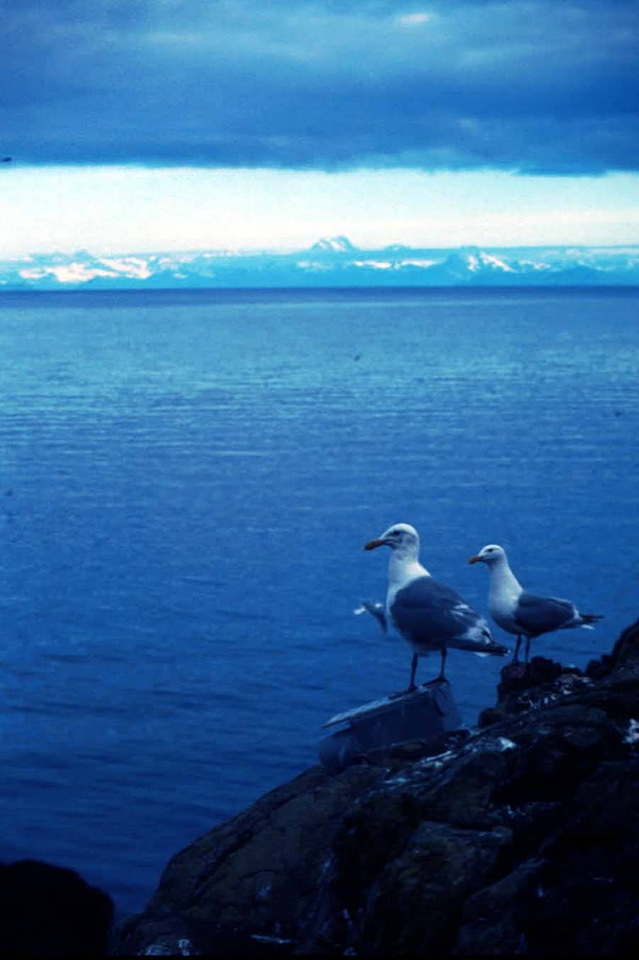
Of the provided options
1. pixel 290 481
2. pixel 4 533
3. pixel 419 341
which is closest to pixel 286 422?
pixel 290 481

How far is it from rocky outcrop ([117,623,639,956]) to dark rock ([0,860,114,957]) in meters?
0.72

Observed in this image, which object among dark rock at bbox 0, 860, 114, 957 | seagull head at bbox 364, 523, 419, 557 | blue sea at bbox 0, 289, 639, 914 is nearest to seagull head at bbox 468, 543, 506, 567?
seagull head at bbox 364, 523, 419, 557

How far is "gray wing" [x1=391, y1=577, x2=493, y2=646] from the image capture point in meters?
13.2

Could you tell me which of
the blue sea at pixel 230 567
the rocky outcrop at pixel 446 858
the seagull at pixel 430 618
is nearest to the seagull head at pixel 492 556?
the seagull at pixel 430 618

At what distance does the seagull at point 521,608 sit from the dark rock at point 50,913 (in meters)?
5.41

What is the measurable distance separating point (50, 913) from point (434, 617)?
15.8 ft

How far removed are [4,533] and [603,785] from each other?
24357 mm

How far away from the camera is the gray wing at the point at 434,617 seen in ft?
43.2

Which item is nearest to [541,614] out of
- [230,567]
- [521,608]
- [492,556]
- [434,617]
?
[521,608]

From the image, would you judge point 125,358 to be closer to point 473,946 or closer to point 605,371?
point 605,371

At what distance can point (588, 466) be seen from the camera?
3788 centimetres

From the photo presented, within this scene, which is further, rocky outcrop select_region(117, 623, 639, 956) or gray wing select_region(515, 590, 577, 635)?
gray wing select_region(515, 590, 577, 635)

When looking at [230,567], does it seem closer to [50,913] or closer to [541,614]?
[541,614]

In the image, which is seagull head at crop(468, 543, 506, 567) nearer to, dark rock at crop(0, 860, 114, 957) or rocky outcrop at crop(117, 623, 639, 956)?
rocky outcrop at crop(117, 623, 639, 956)
